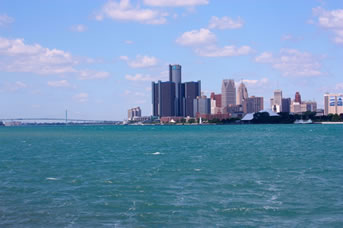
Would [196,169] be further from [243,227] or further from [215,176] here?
[243,227]

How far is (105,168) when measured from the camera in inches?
1740

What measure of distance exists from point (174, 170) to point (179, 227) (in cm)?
2019

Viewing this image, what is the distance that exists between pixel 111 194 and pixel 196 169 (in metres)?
14.2

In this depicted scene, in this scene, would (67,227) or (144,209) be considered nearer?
(67,227)

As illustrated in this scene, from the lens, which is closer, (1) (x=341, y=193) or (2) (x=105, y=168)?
(1) (x=341, y=193)

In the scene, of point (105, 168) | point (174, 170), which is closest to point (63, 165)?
point (105, 168)

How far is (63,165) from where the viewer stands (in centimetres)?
4753

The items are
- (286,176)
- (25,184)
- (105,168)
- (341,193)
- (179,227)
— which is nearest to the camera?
(179,227)

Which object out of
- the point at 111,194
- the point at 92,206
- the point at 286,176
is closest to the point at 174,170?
the point at 286,176

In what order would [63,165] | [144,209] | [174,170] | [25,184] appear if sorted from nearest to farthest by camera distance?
[144,209] → [25,184] → [174,170] → [63,165]

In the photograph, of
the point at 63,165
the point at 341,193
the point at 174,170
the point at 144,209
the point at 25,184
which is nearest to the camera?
the point at 144,209

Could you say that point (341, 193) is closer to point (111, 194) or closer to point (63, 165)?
point (111, 194)

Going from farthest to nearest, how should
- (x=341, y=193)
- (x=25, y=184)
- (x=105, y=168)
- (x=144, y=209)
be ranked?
(x=105, y=168)
(x=25, y=184)
(x=341, y=193)
(x=144, y=209)

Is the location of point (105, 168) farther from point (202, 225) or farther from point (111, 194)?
point (202, 225)
